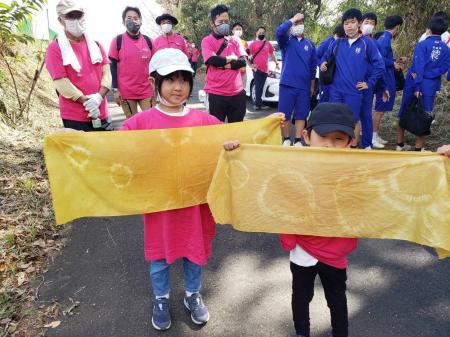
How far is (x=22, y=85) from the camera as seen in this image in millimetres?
8391

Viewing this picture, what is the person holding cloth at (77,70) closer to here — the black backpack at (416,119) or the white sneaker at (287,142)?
the white sneaker at (287,142)

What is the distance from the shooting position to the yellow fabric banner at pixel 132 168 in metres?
2.07

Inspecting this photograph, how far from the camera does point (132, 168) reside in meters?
2.16

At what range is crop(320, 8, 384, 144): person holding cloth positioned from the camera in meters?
4.81

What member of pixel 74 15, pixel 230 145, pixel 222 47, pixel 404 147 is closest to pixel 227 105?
pixel 222 47

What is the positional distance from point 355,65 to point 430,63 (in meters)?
1.31

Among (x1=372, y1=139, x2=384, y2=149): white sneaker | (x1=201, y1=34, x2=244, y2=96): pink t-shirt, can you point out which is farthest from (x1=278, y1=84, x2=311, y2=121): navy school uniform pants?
(x1=372, y1=139, x2=384, y2=149): white sneaker

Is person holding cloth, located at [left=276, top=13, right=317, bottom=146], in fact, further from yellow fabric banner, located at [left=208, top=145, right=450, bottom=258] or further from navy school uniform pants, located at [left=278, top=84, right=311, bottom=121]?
yellow fabric banner, located at [left=208, top=145, right=450, bottom=258]

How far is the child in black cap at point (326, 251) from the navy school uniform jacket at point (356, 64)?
331cm

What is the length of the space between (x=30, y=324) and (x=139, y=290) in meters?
0.79

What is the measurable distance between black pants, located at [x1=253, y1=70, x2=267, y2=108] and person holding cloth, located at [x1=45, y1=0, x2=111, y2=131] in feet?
19.6

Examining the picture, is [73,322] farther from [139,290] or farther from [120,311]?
[139,290]

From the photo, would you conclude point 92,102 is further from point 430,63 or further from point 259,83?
point 259,83

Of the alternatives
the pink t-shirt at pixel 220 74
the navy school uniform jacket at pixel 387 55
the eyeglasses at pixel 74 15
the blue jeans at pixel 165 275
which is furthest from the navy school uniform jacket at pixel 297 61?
the blue jeans at pixel 165 275
